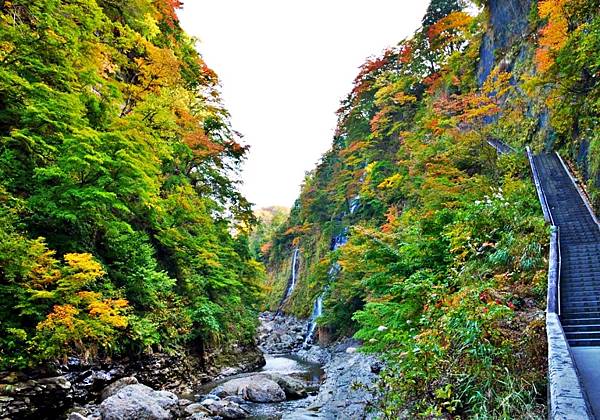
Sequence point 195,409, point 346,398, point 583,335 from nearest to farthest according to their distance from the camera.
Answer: point 583,335
point 195,409
point 346,398

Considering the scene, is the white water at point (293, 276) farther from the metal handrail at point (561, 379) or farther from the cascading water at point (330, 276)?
the metal handrail at point (561, 379)

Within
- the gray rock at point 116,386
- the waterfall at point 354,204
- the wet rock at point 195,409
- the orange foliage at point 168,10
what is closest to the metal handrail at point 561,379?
the wet rock at point 195,409

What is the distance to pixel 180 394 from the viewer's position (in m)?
12.3

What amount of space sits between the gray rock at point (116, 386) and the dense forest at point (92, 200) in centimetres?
91

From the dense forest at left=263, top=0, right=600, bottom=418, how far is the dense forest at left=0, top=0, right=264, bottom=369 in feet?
22.4

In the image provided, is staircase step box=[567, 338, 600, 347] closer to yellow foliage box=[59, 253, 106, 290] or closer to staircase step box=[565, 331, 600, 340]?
staircase step box=[565, 331, 600, 340]

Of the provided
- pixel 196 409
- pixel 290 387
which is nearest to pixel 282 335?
pixel 290 387

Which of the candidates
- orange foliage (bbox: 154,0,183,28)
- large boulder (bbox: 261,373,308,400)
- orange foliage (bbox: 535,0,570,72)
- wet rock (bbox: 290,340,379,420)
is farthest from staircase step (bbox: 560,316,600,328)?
orange foliage (bbox: 154,0,183,28)

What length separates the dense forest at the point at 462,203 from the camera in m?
4.90

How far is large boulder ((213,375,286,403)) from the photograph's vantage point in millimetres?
12430

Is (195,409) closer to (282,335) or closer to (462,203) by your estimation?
(462,203)

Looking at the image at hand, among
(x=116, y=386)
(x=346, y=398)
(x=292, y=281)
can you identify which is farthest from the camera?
(x=292, y=281)

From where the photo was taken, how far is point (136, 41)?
15906mm

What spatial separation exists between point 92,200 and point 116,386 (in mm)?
4915
